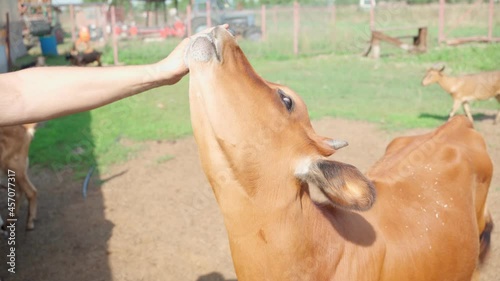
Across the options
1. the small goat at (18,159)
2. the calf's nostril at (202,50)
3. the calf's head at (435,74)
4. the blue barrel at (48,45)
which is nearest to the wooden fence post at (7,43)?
the small goat at (18,159)

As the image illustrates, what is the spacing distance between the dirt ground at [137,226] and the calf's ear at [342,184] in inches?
108

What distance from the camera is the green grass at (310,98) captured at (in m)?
8.99

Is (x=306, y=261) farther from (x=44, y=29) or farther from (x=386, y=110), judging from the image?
(x=44, y=29)

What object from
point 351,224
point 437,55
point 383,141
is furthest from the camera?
point 437,55

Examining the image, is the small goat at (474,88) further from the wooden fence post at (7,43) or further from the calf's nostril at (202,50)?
the wooden fence post at (7,43)

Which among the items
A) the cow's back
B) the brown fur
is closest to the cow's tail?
the cow's back

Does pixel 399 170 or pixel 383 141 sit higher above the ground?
pixel 399 170

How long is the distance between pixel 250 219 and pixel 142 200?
463 cm

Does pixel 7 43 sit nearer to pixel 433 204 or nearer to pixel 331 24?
pixel 433 204

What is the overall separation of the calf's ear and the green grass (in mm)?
6079

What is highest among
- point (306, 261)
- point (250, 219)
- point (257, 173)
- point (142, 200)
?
point (257, 173)

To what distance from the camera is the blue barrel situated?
81.0ft

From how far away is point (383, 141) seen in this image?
8422mm

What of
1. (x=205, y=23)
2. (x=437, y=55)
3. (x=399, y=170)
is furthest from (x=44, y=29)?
(x=399, y=170)
